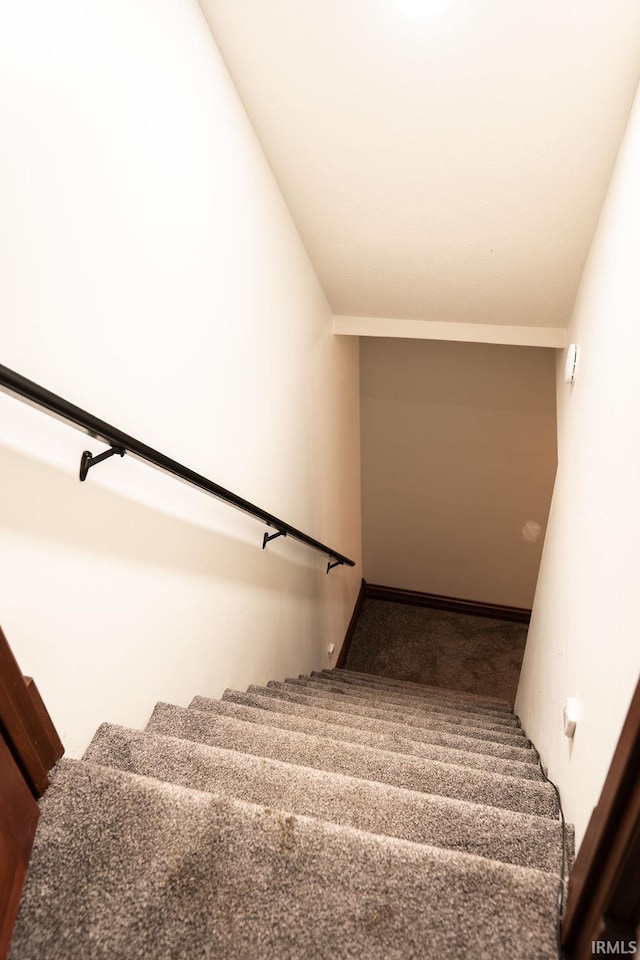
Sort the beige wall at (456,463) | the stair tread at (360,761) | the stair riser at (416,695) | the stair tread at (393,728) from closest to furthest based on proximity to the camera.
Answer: the stair tread at (360,761) → the stair tread at (393,728) → the stair riser at (416,695) → the beige wall at (456,463)

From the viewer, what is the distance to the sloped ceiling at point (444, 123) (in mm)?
1561

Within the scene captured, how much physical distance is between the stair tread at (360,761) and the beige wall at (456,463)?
10.7ft

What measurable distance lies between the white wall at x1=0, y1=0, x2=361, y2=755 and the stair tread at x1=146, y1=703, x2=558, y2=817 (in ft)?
0.50

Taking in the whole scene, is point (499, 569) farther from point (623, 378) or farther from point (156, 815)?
point (156, 815)

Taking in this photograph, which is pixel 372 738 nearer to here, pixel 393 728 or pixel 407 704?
pixel 393 728

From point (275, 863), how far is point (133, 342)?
3.92 feet

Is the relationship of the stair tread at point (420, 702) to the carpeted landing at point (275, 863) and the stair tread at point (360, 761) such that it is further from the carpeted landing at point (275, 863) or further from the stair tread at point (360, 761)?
the carpeted landing at point (275, 863)

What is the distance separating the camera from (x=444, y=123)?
1873 millimetres

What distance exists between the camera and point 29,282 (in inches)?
41.2

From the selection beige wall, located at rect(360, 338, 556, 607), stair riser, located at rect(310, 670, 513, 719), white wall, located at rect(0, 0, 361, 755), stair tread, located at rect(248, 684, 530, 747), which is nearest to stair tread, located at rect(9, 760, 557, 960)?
white wall, located at rect(0, 0, 361, 755)

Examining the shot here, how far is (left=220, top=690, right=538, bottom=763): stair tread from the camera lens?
1830 millimetres

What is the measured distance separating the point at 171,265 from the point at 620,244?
1.38 metres

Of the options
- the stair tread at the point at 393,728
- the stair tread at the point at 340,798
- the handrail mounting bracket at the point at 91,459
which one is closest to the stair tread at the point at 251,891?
the stair tread at the point at 340,798

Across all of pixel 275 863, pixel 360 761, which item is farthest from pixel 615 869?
pixel 360 761
